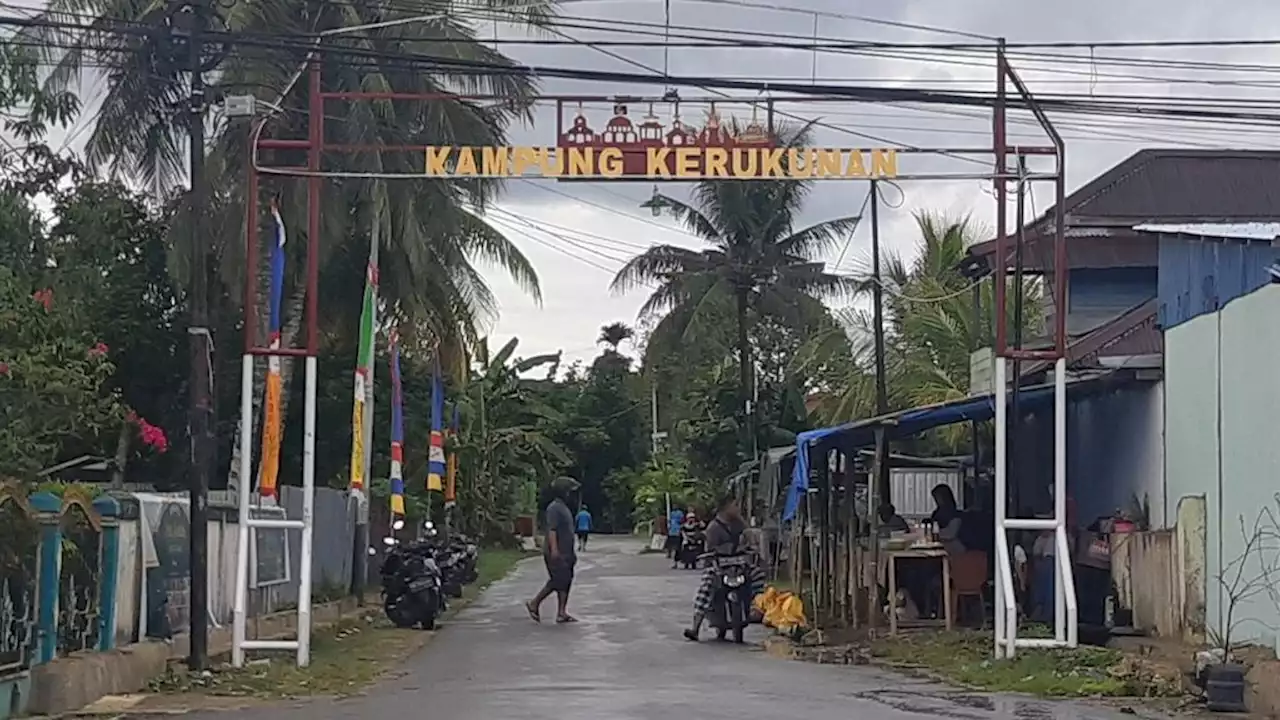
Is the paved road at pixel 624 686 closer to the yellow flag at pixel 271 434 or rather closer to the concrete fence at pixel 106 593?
the concrete fence at pixel 106 593

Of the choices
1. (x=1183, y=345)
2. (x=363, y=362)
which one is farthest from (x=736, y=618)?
(x=1183, y=345)

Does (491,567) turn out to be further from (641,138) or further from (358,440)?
(641,138)

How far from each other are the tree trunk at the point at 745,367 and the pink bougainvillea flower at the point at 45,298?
79.1 ft

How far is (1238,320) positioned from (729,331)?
102 feet

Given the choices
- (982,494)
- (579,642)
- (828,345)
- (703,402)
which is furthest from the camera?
(703,402)

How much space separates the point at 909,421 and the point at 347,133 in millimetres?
9294

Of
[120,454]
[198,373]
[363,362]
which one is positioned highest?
[363,362]

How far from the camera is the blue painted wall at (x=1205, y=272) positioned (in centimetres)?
1750

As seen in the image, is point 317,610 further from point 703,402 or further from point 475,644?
point 703,402

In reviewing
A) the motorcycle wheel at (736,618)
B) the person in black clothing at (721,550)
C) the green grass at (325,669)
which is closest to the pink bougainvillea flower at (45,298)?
the green grass at (325,669)

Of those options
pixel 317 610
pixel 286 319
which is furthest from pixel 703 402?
pixel 317 610

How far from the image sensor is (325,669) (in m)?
17.1

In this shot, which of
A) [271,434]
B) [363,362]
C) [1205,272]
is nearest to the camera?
[1205,272]

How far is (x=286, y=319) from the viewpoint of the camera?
28.8 metres
